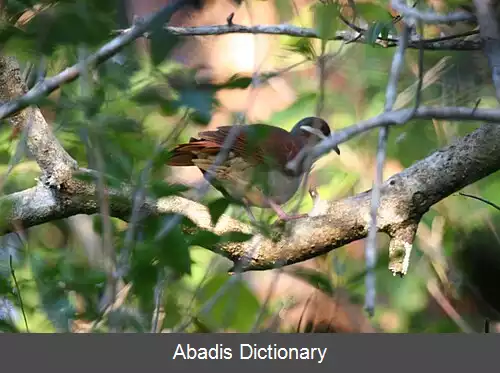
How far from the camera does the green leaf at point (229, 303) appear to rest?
920 millimetres

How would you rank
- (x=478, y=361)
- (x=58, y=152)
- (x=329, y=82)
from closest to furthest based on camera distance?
1. (x=478, y=361)
2. (x=58, y=152)
3. (x=329, y=82)

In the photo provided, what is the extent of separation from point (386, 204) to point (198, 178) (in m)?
0.33

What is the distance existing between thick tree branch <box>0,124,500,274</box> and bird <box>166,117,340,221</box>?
0.08m

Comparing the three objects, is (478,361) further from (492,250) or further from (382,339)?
(492,250)

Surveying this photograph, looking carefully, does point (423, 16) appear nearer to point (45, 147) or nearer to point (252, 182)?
point (252, 182)

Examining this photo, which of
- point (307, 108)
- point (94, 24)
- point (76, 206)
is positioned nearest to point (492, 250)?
point (307, 108)

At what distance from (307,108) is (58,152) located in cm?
52

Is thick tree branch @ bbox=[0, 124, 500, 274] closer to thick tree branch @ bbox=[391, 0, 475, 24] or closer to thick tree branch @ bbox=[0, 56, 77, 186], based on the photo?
thick tree branch @ bbox=[0, 56, 77, 186]

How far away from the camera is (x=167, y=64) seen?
2.93 ft

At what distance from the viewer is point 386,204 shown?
1325mm

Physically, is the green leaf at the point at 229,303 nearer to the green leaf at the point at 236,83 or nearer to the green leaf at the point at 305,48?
the green leaf at the point at 236,83

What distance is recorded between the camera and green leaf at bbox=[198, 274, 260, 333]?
36.2 inches

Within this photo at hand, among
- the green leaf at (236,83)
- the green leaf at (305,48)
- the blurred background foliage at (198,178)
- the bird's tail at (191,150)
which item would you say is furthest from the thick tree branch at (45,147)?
the green leaf at (236,83)

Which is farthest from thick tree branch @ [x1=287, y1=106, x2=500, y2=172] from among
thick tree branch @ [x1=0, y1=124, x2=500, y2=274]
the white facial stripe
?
the white facial stripe
